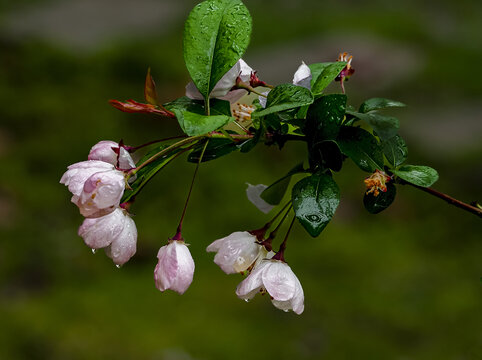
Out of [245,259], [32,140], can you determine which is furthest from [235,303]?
[245,259]

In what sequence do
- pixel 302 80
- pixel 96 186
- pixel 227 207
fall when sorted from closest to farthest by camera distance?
pixel 96 186 → pixel 302 80 → pixel 227 207

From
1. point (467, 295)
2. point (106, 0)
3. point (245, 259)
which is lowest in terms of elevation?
point (106, 0)

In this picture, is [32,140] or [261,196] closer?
[261,196]

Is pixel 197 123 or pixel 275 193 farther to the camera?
pixel 275 193

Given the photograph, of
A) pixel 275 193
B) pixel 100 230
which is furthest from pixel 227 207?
pixel 100 230

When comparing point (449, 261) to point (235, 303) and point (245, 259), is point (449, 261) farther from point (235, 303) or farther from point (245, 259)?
point (245, 259)

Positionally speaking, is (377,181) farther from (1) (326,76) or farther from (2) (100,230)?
(2) (100,230)

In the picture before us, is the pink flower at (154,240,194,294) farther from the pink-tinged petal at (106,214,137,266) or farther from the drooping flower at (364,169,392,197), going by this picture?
the drooping flower at (364,169,392,197)

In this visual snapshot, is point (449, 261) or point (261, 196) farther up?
point (261, 196)
